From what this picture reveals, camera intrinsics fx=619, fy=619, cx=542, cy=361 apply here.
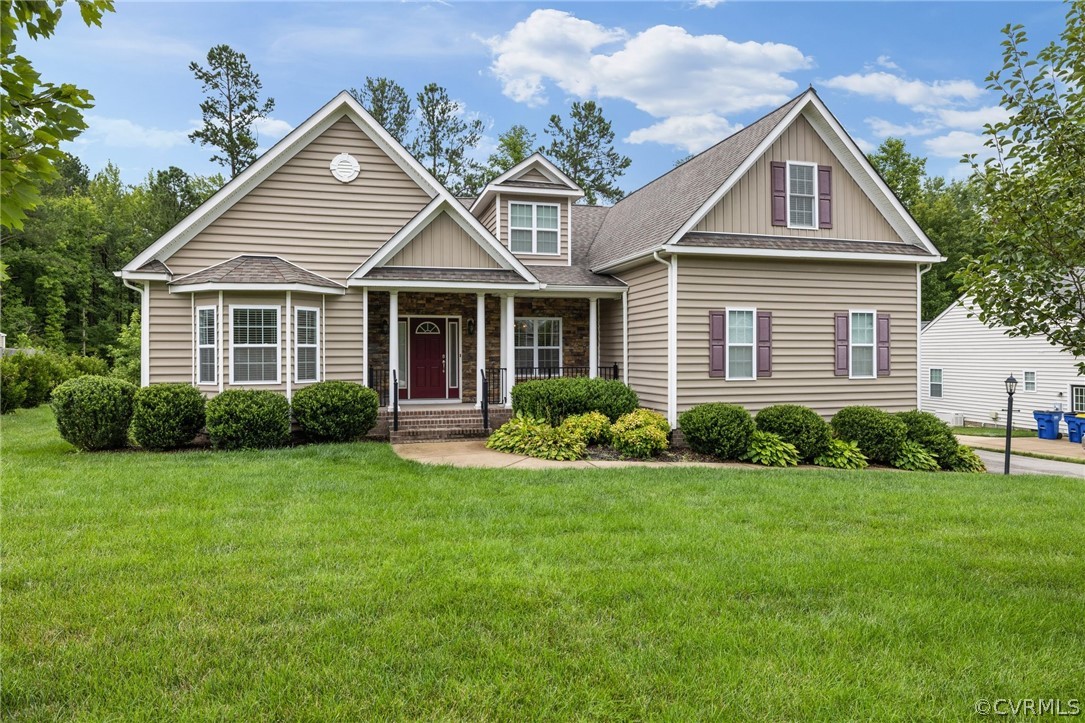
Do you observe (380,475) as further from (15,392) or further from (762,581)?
(15,392)

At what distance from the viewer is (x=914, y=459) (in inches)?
470

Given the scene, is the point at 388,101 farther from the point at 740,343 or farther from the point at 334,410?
the point at 740,343

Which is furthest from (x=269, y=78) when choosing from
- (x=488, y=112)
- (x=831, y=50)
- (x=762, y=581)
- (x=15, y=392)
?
(x=762, y=581)

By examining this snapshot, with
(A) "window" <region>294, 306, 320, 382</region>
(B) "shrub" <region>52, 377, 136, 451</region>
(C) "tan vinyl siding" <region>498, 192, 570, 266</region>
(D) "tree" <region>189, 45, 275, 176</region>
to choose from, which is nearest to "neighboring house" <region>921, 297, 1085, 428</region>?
(C) "tan vinyl siding" <region>498, 192, 570, 266</region>

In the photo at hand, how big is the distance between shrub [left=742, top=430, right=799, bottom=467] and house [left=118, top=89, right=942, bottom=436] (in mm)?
1718

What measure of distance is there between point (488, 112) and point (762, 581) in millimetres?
34514

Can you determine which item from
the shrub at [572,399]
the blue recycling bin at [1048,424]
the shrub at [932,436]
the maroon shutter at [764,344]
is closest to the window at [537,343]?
the shrub at [572,399]

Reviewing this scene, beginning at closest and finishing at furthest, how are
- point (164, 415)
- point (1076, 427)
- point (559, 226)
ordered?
point (164, 415) < point (559, 226) < point (1076, 427)

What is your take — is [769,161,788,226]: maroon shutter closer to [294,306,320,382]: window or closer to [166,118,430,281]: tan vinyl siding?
[166,118,430,281]: tan vinyl siding

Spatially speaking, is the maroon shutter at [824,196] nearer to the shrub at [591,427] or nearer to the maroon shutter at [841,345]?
the maroon shutter at [841,345]

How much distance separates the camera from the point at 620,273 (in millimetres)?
15484

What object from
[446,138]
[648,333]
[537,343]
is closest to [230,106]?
[446,138]

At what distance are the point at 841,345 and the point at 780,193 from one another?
3.64m

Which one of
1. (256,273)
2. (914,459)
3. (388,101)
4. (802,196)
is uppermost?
(388,101)
